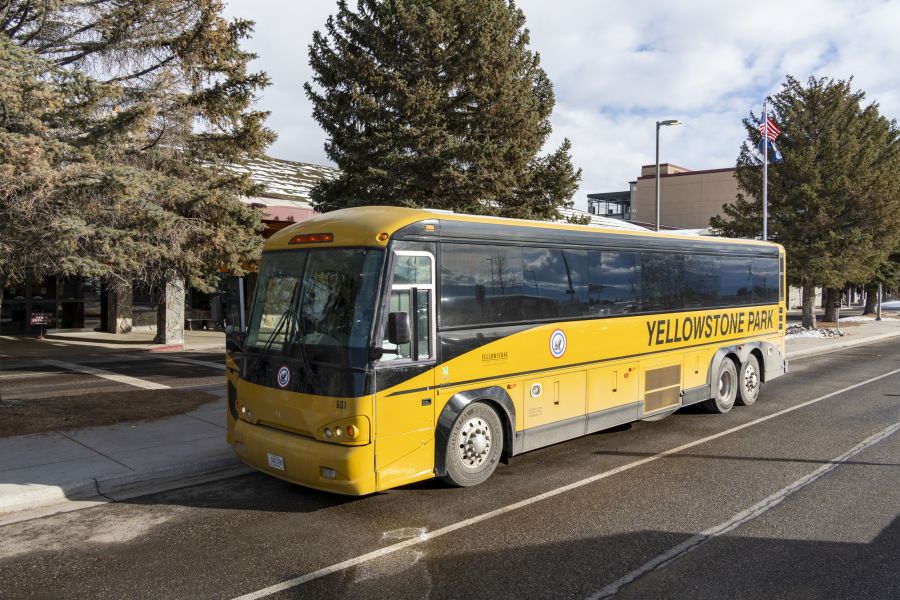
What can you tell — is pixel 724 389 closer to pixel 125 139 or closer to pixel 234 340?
pixel 234 340

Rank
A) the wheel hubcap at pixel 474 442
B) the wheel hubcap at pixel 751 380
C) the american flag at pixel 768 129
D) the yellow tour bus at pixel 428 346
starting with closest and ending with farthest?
1. the yellow tour bus at pixel 428 346
2. the wheel hubcap at pixel 474 442
3. the wheel hubcap at pixel 751 380
4. the american flag at pixel 768 129

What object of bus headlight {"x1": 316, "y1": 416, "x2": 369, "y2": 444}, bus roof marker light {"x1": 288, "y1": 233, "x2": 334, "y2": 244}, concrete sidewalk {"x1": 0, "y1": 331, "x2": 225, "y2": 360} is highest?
bus roof marker light {"x1": 288, "y1": 233, "x2": 334, "y2": 244}

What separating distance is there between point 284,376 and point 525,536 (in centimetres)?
281

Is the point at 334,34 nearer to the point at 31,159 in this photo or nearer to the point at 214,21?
the point at 214,21

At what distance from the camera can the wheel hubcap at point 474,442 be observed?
6863 millimetres

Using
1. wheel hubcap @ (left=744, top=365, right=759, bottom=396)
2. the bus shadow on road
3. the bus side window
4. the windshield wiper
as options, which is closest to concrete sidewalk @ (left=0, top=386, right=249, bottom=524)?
the bus shadow on road

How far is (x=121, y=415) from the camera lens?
34.2 ft

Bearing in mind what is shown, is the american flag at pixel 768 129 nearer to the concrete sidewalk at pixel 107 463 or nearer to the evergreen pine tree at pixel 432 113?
the evergreen pine tree at pixel 432 113

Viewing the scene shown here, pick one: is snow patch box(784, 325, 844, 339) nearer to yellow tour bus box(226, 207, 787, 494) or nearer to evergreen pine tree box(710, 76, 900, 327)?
evergreen pine tree box(710, 76, 900, 327)

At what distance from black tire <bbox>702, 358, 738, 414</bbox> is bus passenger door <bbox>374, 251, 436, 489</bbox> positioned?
262 inches

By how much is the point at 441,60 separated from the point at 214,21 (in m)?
5.84

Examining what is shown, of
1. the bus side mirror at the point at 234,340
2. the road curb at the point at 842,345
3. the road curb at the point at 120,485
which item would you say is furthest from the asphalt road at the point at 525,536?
the road curb at the point at 842,345

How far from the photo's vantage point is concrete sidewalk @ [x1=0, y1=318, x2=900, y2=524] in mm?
6664

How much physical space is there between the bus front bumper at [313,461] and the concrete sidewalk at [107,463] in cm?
144
